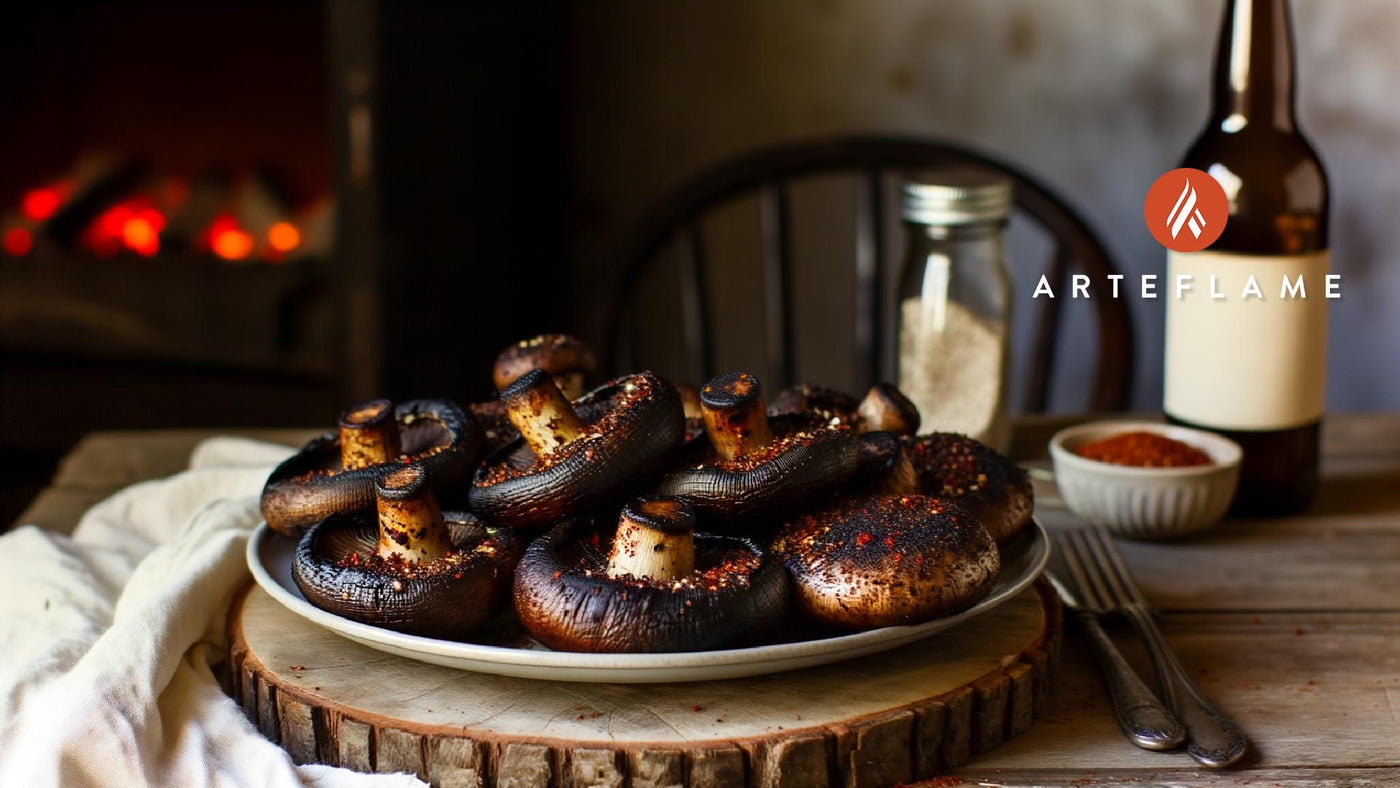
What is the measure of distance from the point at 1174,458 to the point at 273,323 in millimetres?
2165

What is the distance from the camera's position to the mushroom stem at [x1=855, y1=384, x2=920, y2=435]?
1.11m

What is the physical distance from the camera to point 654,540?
849mm

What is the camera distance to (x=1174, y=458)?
4.41 ft

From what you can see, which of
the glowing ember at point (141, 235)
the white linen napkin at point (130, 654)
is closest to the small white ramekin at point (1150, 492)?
the white linen napkin at point (130, 654)

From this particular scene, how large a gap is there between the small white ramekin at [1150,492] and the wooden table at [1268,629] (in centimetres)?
3

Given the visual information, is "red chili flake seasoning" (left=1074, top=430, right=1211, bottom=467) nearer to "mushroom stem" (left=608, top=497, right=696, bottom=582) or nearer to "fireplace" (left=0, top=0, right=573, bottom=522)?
"mushroom stem" (left=608, top=497, right=696, bottom=582)

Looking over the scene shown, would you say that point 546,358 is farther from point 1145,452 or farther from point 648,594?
point 1145,452

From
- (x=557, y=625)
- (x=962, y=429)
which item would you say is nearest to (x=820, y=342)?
(x=962, y=429)

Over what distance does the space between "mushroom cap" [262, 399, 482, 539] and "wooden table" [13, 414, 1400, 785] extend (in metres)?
0.41

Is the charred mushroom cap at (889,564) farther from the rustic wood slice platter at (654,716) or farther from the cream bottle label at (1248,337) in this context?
the cream bottle label at (1248,337)

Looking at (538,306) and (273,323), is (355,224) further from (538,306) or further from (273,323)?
(538,306)

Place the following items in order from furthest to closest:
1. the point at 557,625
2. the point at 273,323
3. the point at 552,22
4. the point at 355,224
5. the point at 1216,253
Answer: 1. the point at 552,22
2. the point at 273,323
3. the point at 355,224
4. the point at 1216,253
5. the point at 557,625

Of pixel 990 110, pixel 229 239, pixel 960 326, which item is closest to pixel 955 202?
pixel 960 326

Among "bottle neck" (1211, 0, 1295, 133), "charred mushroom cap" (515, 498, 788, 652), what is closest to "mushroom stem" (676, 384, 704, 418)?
"charred mushroom cap" (515, 498, 788, 652)
